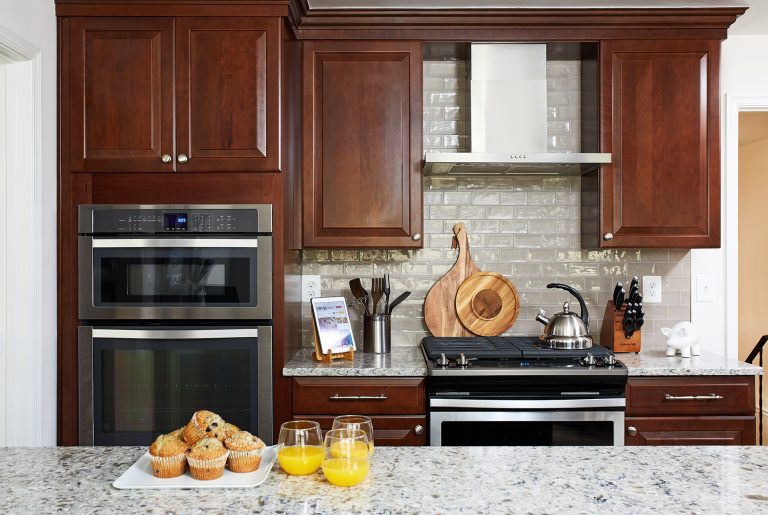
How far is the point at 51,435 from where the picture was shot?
2.54 metres

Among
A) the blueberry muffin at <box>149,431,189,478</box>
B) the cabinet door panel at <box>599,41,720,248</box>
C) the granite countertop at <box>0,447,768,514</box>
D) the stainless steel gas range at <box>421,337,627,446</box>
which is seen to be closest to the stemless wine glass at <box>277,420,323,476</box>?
the granite countertop at <box>0,447,768,514</box>

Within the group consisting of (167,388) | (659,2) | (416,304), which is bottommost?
(167,388)

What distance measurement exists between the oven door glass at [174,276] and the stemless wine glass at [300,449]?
1421mm

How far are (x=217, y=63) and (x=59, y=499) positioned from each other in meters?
1.91

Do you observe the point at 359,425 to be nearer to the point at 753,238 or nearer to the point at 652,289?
the point at 652,289

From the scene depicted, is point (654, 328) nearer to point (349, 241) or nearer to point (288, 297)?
point (349, 241)

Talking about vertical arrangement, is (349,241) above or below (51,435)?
above

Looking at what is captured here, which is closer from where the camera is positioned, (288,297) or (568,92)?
(288,297)

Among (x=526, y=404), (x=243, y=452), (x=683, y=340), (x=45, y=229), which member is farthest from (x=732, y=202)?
(x=45, y=229)

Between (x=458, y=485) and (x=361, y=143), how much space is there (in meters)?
1.93

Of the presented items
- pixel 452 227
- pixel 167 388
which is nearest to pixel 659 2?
pixel 452 227

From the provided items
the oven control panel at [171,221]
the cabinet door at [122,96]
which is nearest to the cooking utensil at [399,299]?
the oven control panel at [171,221]

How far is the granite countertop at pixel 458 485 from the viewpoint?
109cm

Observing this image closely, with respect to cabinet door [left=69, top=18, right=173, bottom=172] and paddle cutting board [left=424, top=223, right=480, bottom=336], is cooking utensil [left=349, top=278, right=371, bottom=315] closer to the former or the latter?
paddle cutting board [left=424, top=223, right=480, bottom=336]
